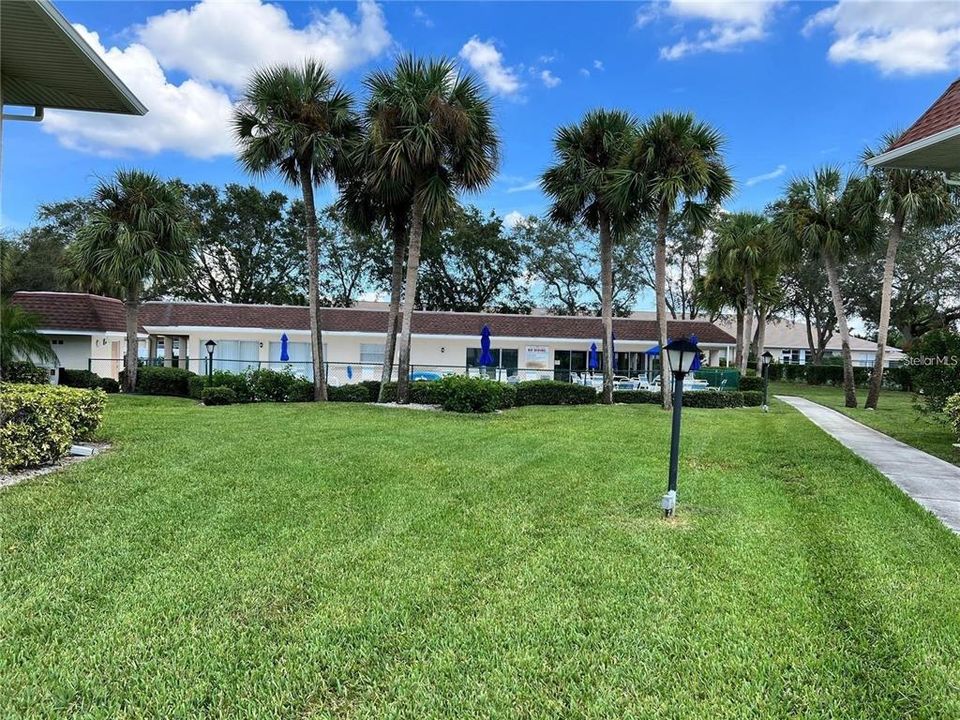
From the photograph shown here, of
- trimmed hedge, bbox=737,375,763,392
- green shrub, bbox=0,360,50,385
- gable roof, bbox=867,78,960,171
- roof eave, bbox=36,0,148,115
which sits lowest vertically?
trimmed hedge, bbox=737,375,763,392

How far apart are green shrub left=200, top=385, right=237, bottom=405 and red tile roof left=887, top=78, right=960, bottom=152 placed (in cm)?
1533

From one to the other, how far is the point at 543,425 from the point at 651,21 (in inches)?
343

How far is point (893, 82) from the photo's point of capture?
494 inches

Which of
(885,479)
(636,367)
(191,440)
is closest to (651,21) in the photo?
(885,479)

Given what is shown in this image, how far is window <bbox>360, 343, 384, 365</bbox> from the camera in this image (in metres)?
26.6

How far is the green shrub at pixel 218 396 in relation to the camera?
1580 cm

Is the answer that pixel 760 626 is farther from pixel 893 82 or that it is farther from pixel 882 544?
pixel 893 82

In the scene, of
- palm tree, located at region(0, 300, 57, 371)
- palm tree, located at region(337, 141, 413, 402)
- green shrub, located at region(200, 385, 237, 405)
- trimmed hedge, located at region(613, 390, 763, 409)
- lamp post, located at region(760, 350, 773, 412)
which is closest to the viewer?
palm tree, located at region(0, 300, 57, 371)

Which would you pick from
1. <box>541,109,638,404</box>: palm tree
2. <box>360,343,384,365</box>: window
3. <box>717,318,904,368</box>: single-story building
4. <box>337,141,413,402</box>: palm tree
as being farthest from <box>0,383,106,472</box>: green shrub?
<box>717,318,904,368</box>: single-story building

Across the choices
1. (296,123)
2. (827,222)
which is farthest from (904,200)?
(296,123)

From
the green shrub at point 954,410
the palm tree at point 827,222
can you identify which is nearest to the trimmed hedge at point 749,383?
the palm tree at point 827,222

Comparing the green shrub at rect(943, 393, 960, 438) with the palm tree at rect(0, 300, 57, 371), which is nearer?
the green shrub at rect(943, 393, 960, 438)

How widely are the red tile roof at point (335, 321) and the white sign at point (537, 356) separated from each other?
0.67 m

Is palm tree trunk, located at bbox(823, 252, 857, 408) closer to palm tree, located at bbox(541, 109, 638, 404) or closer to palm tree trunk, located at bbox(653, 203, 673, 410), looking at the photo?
palm tree trunk, located at bbox(653, 203, 673, 410)
